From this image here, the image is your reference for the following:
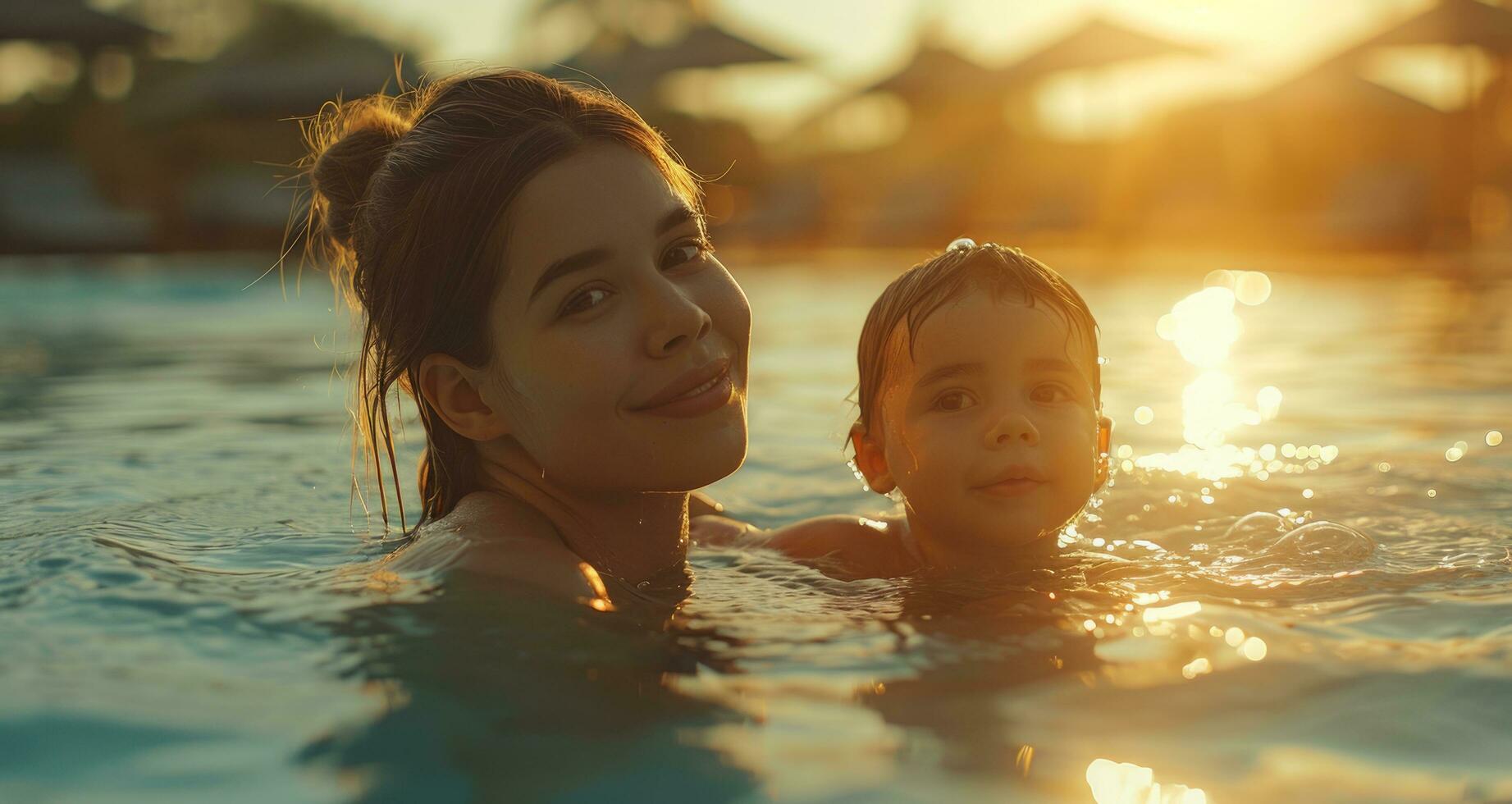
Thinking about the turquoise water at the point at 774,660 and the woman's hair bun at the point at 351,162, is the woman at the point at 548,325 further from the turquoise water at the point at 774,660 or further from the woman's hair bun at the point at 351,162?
the turquoise water at the point at 774,660

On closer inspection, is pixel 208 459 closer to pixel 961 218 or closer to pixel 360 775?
pixel 360 775

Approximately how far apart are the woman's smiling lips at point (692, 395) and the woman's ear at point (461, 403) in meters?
0.36

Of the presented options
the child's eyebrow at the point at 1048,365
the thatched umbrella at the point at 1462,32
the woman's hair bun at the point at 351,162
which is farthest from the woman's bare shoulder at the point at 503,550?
the thatched umbrella at the point at 1462,32

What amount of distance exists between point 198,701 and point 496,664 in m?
0.42

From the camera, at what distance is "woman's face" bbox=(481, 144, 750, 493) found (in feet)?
7.86

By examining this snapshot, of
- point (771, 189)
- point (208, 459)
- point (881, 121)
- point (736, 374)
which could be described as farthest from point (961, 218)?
point (736, 374)

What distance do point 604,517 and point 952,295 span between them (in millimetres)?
908

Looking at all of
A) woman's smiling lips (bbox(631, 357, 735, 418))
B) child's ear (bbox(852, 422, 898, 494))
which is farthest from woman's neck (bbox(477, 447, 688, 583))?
child's ear (bbox(852, 422, 898, 494))

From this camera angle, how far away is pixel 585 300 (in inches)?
95.8

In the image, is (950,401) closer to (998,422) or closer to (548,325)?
(998,422)

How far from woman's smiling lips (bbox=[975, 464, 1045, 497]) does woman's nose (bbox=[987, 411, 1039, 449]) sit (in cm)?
6

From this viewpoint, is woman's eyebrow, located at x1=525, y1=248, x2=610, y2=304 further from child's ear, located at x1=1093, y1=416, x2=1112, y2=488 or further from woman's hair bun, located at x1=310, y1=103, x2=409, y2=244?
child's ear, located at x1=1093, y1=416, x2=1112, y2=488

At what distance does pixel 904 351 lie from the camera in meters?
2.96

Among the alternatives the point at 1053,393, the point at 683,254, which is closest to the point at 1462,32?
the point at 1053,393
